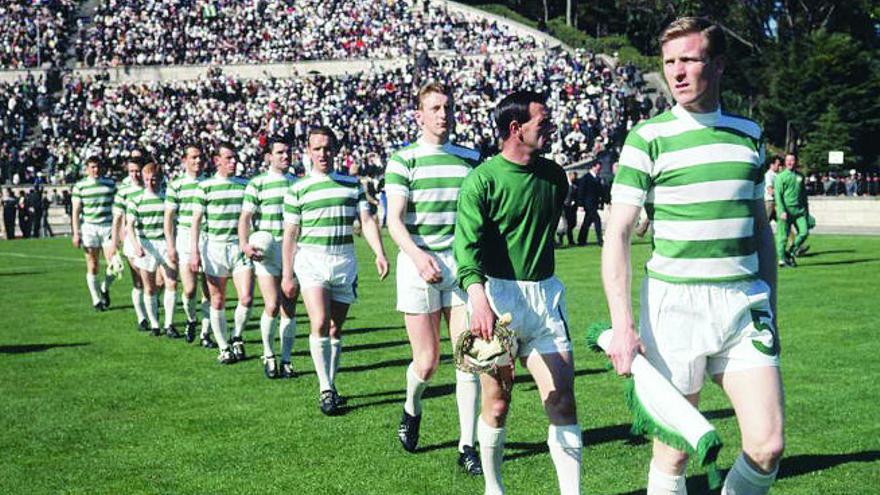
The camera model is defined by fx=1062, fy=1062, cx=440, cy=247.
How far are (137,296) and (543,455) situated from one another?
378 inches

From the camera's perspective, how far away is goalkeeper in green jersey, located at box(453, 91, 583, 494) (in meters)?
5.62

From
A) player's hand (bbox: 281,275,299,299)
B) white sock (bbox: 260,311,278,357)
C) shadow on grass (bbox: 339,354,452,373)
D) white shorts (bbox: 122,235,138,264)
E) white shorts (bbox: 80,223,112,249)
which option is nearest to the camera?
player's hand (bbox: 281,275,299,299)

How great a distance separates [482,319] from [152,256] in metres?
10.3

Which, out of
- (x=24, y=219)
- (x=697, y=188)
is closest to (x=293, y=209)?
(x=697, y=188)

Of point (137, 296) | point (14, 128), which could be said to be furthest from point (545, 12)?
point (137, 296)

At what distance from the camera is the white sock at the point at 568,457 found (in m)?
5.56

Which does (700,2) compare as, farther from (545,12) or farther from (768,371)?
(768,371)

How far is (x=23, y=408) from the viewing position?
379 inches

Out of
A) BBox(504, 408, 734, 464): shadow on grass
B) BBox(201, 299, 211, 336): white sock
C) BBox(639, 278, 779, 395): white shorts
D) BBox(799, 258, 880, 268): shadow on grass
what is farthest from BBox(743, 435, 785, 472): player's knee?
BBox(799, 258, 880, 268): shadow on grass

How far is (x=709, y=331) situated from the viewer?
4.56m

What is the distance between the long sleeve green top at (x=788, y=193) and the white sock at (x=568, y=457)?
16.2m

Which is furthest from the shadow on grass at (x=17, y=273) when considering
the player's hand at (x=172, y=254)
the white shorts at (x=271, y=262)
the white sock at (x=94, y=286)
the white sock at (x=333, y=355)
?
the white sock at (x=333, y=355)

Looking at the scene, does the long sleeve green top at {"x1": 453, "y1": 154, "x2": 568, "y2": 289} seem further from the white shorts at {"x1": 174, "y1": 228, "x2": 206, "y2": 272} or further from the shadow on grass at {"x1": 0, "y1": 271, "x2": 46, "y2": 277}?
the shadow on grass at {"x1": 0, "y1": 271, "x2": 46, "y2": 277}

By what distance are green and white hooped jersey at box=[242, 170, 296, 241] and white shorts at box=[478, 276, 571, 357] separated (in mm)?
5758
